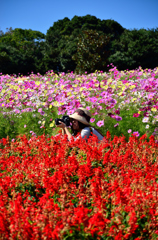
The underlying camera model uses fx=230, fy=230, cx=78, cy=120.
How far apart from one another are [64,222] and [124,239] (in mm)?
578

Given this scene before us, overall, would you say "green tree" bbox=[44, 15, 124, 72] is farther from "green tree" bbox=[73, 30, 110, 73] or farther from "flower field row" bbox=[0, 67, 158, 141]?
"flower field row" bbox=[0, 67, 158, 141]

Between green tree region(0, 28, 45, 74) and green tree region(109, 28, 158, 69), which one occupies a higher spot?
green tree region(0, 28, 45, 74)

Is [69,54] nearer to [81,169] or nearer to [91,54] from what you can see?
[91,54]

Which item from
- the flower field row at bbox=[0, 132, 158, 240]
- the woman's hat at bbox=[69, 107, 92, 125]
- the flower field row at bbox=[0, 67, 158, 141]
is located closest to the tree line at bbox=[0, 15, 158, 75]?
the flower field row at bbox=[0, 67, 158, 141]

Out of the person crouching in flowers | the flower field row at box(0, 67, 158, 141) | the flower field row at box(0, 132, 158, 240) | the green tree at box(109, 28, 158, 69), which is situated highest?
the green tree at box(109, 28, 158, 69)

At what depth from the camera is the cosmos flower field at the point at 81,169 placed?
1878 mm

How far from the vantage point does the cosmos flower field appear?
1.88m

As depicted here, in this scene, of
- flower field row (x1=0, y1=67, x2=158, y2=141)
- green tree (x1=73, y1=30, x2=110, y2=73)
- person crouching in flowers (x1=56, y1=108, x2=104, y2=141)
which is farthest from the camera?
green tree (x1=73, y1=30, x2=110, y2=73)

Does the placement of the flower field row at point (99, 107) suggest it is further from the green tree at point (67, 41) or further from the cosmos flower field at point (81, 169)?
the green tree at point (67, 41)

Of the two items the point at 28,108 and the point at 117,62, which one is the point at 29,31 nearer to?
the point at 117,62

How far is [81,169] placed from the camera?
262 cm

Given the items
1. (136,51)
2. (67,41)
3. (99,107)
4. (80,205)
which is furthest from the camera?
(67,41)

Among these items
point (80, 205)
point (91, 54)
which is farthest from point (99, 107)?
point (91, 54)

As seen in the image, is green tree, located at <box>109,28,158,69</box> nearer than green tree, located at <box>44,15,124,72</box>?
Yes
